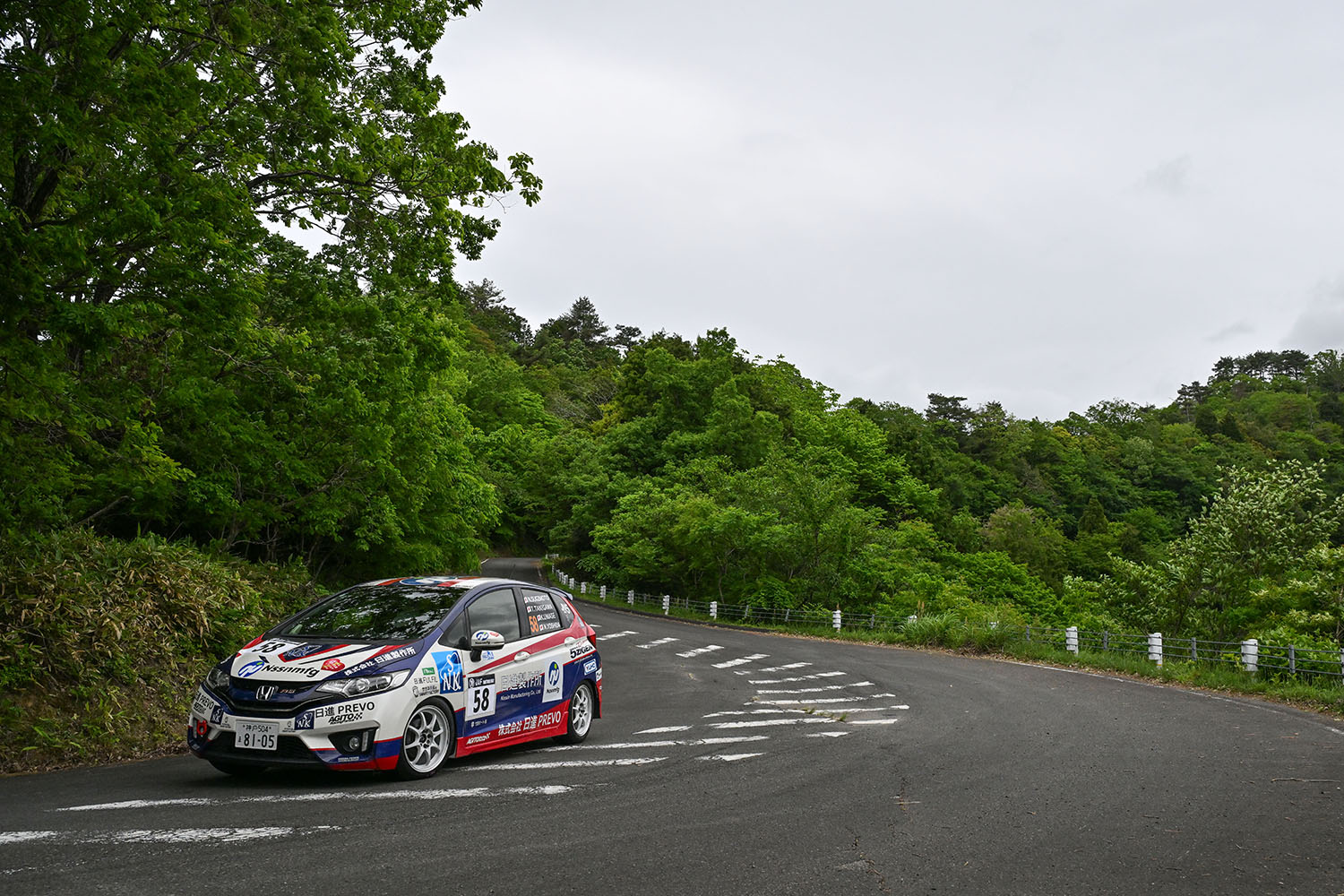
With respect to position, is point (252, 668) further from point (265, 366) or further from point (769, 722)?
point (265, 366)

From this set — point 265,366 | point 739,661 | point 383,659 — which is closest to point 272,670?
point 383,659

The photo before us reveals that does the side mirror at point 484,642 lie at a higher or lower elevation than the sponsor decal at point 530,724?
higher

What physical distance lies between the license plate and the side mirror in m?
1.73

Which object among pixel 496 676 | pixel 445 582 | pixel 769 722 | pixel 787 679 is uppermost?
pixel 445 582

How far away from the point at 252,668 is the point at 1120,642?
2343cm

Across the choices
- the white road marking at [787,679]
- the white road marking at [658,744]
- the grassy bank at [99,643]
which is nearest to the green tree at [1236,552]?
the white road marking at [787,679]

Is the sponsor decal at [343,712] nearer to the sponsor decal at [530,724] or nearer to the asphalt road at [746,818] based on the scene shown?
the asphalt road at [746,818]

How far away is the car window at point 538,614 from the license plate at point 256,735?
2686mm

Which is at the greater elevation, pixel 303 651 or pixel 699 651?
pixel 303 651

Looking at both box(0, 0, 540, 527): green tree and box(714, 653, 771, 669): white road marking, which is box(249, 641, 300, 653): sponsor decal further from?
box(714, 653, 771, 669): white road marking

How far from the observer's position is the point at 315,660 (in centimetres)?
692

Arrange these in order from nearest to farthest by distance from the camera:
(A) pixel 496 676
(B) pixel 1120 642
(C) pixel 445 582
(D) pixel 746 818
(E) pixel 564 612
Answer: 1. (D) pixel 746 818
2. (A) pixel 496 676
3. (C) pixel 445 582
4. (E) pixel 564 612
5. (B) pixel 1120 642

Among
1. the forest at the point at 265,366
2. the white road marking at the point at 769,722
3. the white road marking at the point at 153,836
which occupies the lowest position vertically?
the white road marking at the point at 769,722

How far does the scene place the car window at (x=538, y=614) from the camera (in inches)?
354
